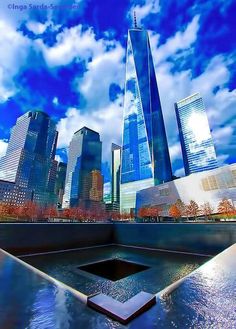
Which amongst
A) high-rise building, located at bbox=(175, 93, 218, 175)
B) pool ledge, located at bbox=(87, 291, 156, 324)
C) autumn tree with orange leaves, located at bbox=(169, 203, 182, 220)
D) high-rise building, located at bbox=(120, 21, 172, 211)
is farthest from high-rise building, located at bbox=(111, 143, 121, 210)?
pool ledge, located at bbox=(87, 291, 156, 324)

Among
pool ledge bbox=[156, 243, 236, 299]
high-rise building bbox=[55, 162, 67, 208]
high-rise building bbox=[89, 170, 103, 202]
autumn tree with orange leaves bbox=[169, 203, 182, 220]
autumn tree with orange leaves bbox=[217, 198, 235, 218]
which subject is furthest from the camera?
high-rise building bbox=[55, 162, 67, 208]

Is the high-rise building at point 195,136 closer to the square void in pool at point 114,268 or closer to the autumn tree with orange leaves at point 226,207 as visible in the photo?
the autumn tree with orange leaves at point 226,207

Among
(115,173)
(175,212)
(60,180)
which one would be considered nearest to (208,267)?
(175,212)

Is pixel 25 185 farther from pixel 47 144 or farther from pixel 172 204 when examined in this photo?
pixel 172 204

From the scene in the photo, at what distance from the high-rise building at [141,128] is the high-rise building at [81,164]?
963 inches

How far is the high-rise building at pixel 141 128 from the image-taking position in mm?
69062

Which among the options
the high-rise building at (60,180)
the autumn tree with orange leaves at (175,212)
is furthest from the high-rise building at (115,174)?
the autumn tree with orange leaves at (175,212)

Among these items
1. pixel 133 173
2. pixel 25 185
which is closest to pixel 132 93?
pixel 133 173

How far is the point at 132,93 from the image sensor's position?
7606 centimetres

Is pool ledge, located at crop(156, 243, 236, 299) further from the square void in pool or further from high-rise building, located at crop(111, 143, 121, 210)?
high-rise building, located at crop(111, 143, 121, 210)

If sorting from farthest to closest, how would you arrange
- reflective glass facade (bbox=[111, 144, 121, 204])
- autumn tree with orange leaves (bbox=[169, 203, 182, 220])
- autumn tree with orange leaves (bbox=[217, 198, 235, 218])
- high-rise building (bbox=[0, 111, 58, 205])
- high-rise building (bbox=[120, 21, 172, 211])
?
reflective glass facade (bbox=[111, 144, 121, 204]), high-rise building (bbox=[0, 111, 58, 205]), high-rise building (bbox=[120, 21, 172, 211]), autumn tree with orange leaves (bbox=[169, 203, 182, 220]), autumn tree with orange leaves (bbox=[217, 198, 235, 218])

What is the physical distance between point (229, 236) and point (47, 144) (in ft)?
309

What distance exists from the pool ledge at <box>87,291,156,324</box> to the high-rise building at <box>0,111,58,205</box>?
76579mm

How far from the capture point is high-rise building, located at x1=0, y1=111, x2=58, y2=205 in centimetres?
7738
